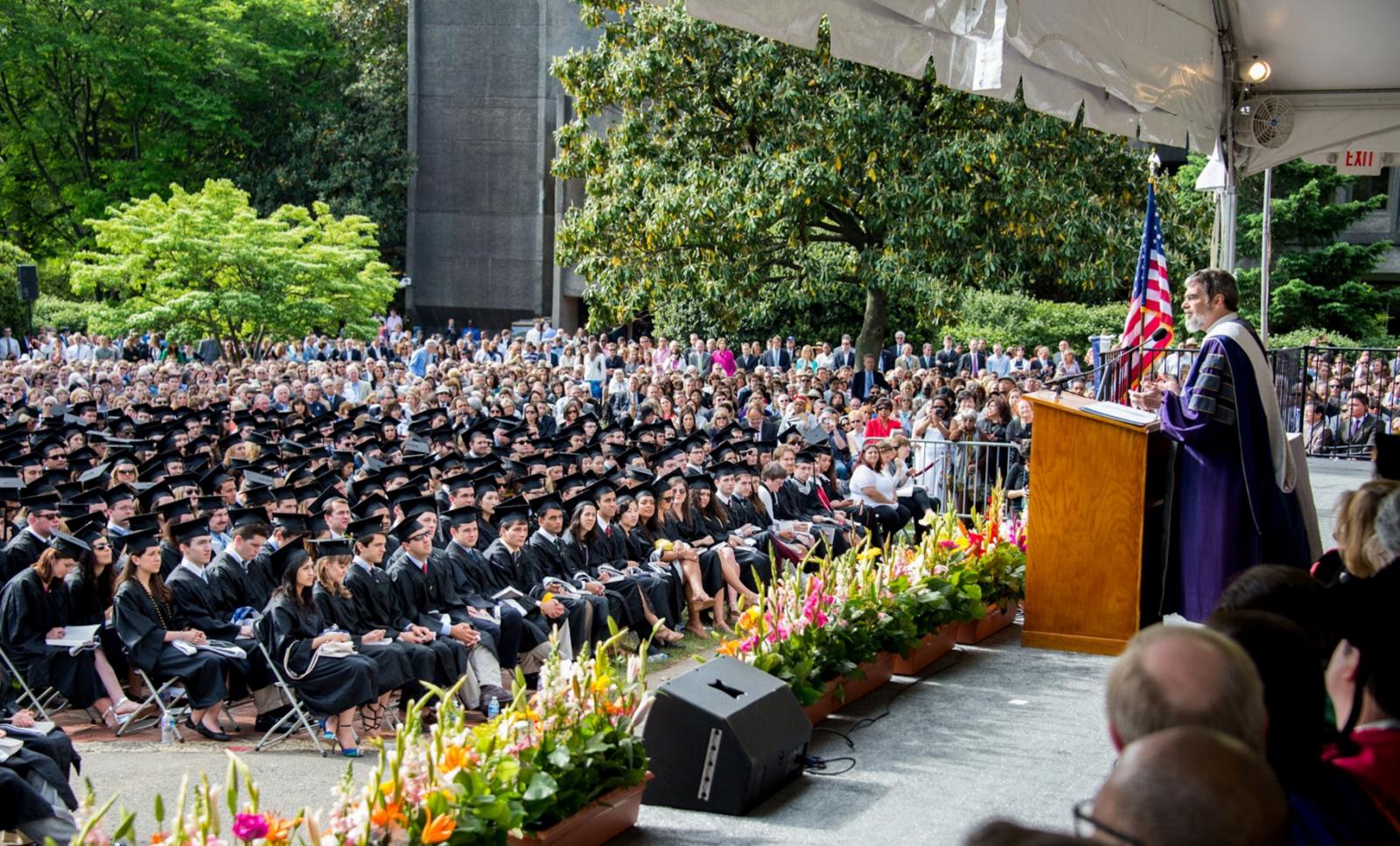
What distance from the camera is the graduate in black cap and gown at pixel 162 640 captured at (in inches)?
364

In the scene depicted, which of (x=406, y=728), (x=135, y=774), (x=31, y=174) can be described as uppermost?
(x=31, y=174)

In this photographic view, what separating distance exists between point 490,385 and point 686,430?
6.84 m

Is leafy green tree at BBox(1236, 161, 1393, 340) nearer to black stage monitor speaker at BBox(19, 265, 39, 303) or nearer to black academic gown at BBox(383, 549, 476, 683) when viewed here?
black academic gown at BBox(383, 549, 476, 683)

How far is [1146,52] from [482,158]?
3903 cm

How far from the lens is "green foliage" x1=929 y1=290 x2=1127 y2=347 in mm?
30156

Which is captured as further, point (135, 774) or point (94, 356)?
point (94, 356)

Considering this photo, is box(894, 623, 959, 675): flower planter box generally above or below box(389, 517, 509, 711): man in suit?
above

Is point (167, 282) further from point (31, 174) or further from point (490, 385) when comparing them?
point (31, 174)

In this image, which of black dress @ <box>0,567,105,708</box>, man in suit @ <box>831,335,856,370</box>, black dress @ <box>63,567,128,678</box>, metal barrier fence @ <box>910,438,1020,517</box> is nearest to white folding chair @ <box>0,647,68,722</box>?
black dress @ <box>0,567,105,708</box>

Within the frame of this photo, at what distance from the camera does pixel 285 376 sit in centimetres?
2503

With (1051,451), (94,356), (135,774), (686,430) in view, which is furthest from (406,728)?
(94,356)

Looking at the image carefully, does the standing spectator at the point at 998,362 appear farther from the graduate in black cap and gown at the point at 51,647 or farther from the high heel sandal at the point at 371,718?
the graduate in black cap and gown at the point at 51,647

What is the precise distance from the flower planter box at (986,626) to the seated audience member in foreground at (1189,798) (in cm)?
607

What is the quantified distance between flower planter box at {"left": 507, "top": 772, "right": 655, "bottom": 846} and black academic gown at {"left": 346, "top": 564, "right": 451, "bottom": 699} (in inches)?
171
